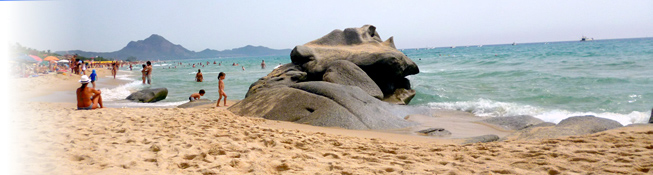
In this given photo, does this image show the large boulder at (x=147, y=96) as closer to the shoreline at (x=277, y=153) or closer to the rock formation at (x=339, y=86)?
the rock formation at (x=339, y=86)

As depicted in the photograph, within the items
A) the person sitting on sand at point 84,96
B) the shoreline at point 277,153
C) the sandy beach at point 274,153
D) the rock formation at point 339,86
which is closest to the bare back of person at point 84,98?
the person sitting on sand at point 84,96

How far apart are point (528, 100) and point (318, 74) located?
6255 millimetres

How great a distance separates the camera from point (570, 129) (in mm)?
5691

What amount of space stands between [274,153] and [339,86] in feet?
13.9

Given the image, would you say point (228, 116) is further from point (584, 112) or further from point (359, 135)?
point (584, 112)

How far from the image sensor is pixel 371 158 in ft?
13.8

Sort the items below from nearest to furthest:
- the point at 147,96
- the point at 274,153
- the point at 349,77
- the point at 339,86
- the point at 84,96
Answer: the point at 274,153 < the point at 84,96 < the point at 339,86 < the point at 349,77 < the point at 147,96

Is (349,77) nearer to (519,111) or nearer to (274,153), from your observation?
(519,111)

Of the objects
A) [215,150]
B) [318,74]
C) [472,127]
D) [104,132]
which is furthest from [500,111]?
[104,132]

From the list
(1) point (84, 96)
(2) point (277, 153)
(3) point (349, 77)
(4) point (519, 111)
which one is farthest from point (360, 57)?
(2) point (277, 153)

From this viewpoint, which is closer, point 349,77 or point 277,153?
point 277,153

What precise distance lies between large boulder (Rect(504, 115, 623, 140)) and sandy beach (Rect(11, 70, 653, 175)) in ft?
1.82

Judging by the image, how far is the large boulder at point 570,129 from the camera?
5465mm

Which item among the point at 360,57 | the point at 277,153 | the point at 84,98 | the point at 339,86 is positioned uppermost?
the point at 360,57
